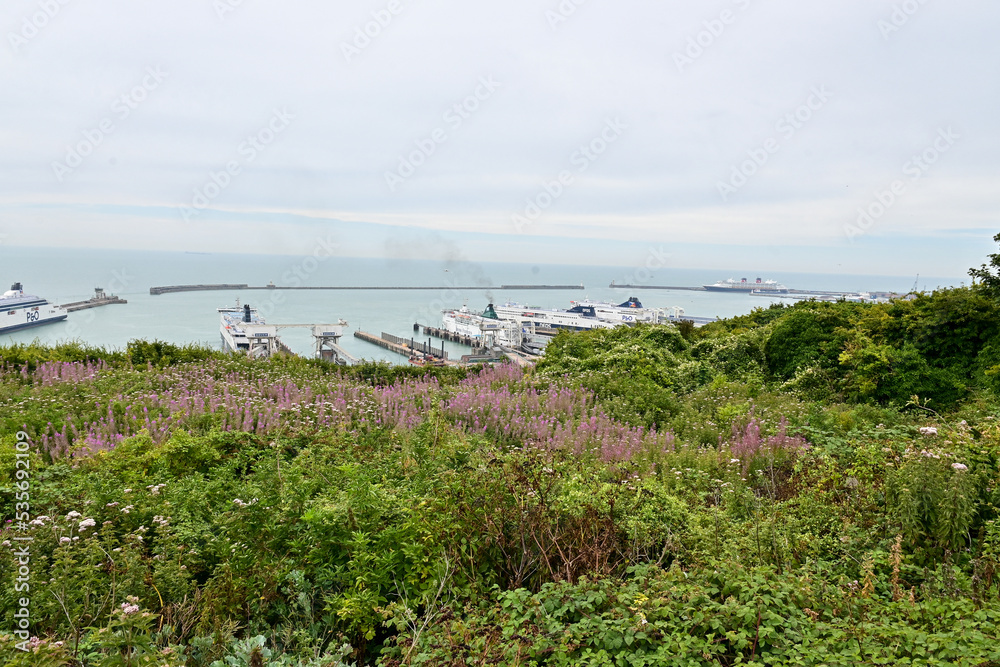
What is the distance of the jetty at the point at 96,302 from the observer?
58781mm

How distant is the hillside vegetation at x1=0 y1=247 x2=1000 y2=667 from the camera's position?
7.96 ft

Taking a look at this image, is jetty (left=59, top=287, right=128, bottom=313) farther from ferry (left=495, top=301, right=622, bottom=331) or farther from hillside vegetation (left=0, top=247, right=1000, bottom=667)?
hillside vegetation (left=0, top=247, right=1000, bottom=667)

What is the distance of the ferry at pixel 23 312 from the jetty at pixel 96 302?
14303 mm

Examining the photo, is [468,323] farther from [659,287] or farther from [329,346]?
[659,287]

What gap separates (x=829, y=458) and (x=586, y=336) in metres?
8.52

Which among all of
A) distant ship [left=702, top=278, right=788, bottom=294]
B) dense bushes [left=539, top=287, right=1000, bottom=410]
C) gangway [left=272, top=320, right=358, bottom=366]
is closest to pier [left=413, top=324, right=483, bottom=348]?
gangway [left=272, top=320, right=358, bottom=366]

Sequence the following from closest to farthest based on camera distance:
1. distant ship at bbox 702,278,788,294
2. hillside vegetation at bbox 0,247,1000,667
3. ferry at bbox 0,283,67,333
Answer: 1. hillside vegetation at bbox 0,247,1000,667
2. ferry at bbox 0,283,67,333
3. distant ship at bbox 702,278,788,294

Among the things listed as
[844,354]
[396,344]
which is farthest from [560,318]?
[844,354]

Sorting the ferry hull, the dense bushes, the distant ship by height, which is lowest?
the ferry hull

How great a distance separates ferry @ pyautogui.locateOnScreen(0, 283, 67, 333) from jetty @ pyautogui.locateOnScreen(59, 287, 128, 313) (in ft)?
46.9

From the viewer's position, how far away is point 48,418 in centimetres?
601

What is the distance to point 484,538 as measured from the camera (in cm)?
328

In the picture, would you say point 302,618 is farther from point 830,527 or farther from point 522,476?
point 830,527

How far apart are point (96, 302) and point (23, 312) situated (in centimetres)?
2537
